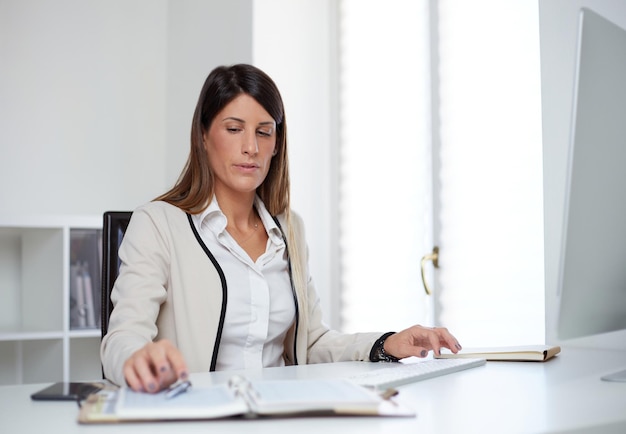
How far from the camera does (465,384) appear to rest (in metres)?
1.19

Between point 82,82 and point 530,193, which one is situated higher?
point 82,82

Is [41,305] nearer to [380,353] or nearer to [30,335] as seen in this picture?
[30,335]

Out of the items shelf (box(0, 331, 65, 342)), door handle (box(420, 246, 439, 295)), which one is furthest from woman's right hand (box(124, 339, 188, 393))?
shelf (box(0, 331, 65, 342))

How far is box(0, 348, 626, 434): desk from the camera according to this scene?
2.72ft

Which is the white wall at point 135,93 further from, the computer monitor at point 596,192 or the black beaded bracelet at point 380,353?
the computer monitor at point 596,192

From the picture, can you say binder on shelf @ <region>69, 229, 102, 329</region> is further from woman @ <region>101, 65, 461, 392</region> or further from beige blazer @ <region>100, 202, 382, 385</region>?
beige blazer @ <region>100, 202, 382, 385</region>

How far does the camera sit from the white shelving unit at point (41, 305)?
2904mm

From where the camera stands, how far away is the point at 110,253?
5.66ft

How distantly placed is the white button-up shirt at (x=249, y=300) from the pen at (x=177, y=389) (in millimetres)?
682

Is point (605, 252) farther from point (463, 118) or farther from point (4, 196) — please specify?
point (4, 196)

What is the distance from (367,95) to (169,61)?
47.4 inches

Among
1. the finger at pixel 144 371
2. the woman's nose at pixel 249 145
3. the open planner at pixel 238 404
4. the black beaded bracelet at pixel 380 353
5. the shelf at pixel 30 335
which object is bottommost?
the shelf at pixel 30 335

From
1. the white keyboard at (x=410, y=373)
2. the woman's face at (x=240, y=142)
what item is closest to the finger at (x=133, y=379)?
the white keyboard at (x=410, y=373)

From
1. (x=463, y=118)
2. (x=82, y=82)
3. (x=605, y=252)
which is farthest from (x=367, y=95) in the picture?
(x=605, y=252)
